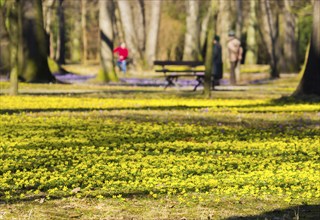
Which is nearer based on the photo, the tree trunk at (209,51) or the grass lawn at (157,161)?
the grass lawn at (157,161)

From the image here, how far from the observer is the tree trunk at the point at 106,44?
134 ft

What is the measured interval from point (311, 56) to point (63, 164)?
1750 cm

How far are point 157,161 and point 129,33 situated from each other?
4648 cm

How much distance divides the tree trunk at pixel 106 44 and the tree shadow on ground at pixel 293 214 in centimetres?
3155

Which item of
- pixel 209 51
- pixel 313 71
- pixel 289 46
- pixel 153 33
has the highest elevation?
pixel 209 51

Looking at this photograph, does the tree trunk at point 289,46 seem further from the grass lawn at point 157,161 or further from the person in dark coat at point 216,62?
the grass lawn at point 157,161

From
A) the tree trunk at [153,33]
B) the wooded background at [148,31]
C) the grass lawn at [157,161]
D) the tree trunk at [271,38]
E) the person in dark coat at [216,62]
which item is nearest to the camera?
the grass lawn at [157,161]

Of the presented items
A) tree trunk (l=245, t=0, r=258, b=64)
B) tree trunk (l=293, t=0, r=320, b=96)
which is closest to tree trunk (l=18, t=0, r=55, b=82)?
tree trunk (l=293, t=0, r=320, b=96)

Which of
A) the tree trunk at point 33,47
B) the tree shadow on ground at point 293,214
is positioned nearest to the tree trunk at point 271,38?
the tree trunk at point 33,47

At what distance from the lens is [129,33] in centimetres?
5959

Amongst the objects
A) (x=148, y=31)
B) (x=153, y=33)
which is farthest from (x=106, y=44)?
(x=148, y=31)

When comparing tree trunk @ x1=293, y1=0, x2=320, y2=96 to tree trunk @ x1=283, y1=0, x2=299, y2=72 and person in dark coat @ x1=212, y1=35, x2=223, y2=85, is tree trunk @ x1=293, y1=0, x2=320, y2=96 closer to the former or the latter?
person in dark coat @ x1=212, y1=35, x2=223, y2=85

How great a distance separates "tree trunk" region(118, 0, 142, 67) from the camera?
58.1 metres

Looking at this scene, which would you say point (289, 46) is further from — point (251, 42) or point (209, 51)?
point (209, 51)
